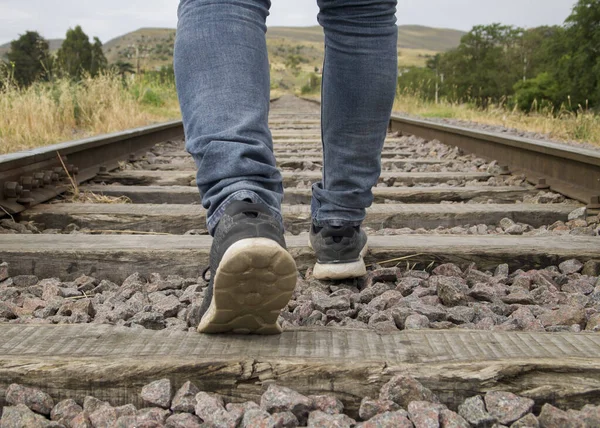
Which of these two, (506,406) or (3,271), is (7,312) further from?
(506,406)

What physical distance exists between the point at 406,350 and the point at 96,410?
594 millimetres

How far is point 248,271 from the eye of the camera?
1.24 metres

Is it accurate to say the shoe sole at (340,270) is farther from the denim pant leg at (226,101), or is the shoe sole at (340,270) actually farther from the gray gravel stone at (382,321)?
the denim pant leg at (226,101)

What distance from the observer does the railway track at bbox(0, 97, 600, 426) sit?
1.27m

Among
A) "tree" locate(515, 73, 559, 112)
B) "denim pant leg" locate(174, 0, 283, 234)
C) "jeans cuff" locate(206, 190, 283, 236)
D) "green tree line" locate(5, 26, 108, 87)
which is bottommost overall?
"tree" locate(515, 73, 559, 112)

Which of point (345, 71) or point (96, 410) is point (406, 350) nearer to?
point (96, 410)

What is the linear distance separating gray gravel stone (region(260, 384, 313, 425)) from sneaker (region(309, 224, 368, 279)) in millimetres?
856

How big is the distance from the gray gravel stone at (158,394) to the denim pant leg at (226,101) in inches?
12.7

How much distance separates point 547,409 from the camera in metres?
1.19

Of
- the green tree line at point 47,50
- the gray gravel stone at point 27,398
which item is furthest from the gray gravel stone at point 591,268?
the green tree line at point 47,50

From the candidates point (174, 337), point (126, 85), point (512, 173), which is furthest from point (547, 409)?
point (126, 85)

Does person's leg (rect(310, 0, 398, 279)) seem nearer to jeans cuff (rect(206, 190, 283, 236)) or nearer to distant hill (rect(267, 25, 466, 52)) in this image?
jeans cuff (rect(206, 190, 283, 236))

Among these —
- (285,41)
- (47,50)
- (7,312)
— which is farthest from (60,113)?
(285,41)

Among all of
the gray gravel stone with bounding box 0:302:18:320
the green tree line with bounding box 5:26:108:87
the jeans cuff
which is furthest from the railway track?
the green tree line with bounding box 5:26:108:87
